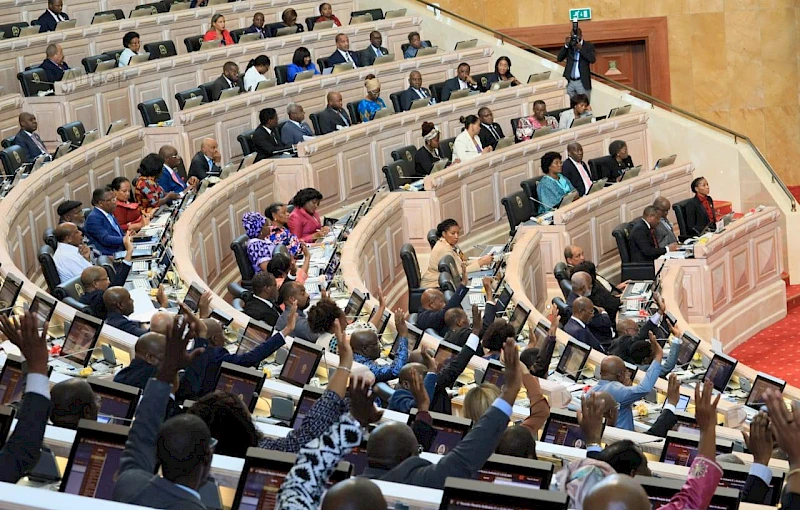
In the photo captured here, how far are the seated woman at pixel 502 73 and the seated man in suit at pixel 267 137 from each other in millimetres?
3774

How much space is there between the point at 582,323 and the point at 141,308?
332cm

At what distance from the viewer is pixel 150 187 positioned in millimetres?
10266

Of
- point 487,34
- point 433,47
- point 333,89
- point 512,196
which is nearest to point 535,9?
point 487,34

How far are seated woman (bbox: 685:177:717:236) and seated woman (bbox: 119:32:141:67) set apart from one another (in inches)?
235

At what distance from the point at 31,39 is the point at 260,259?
5.21 meters

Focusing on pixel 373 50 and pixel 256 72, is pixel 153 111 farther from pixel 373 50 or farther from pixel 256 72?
pixel 373 50

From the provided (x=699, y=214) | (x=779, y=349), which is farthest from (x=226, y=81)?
(x=779, y=349)

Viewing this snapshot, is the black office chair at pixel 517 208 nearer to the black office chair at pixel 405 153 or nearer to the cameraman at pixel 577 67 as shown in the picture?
the black office chair at pixel 405 153

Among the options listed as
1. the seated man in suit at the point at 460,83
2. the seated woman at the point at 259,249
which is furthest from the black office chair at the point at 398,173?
the seated woman at the point at 259,249

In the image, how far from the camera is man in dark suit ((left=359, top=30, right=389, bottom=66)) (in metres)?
14.9

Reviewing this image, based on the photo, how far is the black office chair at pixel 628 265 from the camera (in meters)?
11.9

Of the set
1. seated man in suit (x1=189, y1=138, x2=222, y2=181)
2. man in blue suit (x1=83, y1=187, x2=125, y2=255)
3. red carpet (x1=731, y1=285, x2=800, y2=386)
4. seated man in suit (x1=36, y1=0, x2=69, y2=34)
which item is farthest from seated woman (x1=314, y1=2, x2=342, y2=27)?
man in blue suit (x1=83, y1=187, x2=125, y2=255)

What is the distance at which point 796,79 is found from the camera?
57.4 feet

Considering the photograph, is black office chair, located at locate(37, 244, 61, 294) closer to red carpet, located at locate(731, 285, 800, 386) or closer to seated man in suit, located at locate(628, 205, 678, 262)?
seated man in suit, located at locate(628, 205, 678, 262)
